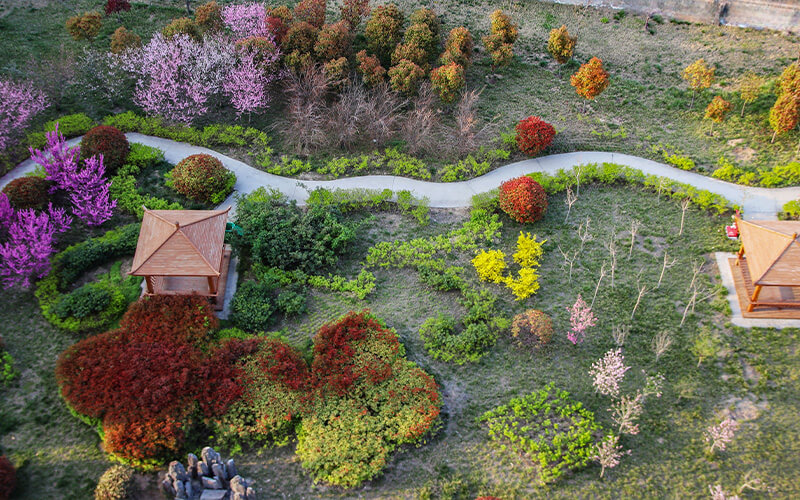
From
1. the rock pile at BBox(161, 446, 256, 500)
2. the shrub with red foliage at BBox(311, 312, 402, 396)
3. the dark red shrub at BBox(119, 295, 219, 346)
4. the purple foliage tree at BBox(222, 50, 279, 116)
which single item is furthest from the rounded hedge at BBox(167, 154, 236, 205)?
the rock pile at BBox(161, 446, 256, 500)

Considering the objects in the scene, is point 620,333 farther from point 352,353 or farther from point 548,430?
point 352,353

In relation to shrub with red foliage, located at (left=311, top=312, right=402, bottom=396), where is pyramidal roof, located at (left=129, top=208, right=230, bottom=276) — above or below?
above

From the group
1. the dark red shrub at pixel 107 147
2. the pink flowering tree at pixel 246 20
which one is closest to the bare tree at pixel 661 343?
the dark red shrub at pixel 107 147

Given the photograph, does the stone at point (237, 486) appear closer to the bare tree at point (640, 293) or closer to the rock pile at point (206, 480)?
the rock pile at point (206, 480)

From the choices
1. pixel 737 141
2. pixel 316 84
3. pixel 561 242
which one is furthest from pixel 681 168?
pixel 316 84

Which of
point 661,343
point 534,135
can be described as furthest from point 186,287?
point 534,135

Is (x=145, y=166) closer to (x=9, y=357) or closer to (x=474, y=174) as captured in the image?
(x=9, y=357)

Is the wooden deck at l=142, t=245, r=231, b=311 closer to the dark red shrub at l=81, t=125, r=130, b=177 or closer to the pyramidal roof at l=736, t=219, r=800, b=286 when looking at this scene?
the dark red shrub at l=81, t=125, r=130, b=177

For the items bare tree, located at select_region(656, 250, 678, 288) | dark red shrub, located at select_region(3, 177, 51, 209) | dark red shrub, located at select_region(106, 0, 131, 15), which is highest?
dark red shrub, located at select_region(106, 0, 131, 15)
